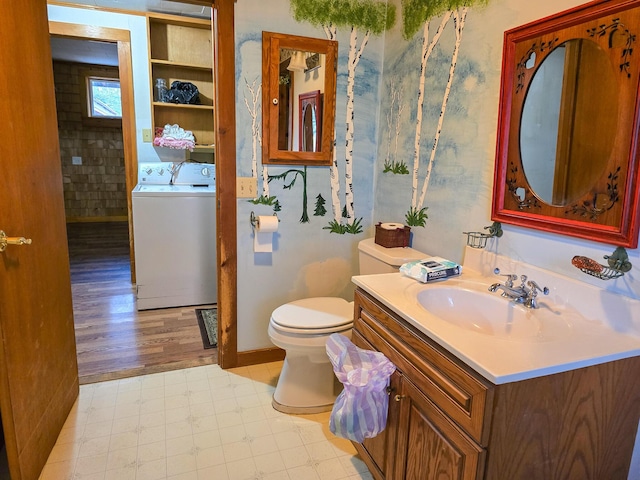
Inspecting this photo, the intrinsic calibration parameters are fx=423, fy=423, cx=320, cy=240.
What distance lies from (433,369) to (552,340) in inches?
12.6

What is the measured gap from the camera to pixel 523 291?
1399mm

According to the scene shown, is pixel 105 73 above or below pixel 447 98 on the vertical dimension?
above

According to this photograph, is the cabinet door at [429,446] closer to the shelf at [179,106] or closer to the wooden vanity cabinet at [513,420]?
the wooden vanity cabinet at [513,420]

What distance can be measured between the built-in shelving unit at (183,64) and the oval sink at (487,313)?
2.80m

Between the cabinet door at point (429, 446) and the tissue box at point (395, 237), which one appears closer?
the cabinet door at point (429, 446)

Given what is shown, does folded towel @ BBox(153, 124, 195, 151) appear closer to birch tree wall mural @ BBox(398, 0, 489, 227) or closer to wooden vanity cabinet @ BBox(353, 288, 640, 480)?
birch tree wall mural @ BBox(398, 0, 489, 227)

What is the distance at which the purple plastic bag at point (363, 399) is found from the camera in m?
1.40

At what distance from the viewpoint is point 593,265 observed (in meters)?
1.19

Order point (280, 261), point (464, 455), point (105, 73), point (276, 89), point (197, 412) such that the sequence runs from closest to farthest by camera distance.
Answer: point (464, 455) < point (197, 412) < point (276, 89) < point (280, 261) < point (105, 73)

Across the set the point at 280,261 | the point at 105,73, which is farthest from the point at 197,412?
the point at 105,73

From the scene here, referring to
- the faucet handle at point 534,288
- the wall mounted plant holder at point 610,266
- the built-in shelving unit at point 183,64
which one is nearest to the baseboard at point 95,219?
the built-in shelving unit at point 183,64

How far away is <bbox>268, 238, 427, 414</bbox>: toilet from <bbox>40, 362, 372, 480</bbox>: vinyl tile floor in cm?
8

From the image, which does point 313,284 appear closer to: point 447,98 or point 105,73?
point 447,98

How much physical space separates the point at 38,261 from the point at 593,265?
1966 mm
